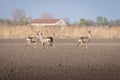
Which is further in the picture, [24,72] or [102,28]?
[102,28]

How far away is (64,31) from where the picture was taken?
60031mm

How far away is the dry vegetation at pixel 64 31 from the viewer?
5866cm

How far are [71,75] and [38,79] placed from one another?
1757 mm

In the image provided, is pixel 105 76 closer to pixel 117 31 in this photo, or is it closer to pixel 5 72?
pixel 5 72

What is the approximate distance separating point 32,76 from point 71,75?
5.79 ft

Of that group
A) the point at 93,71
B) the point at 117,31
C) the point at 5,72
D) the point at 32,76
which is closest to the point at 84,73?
the point at 93,71

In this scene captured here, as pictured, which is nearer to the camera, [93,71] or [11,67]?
[93,71]

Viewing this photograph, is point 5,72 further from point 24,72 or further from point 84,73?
point 84,73

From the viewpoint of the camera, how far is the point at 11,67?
761 inches

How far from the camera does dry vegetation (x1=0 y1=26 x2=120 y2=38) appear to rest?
58.7 metres

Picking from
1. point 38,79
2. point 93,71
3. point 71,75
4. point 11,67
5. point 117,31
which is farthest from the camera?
point 117,31

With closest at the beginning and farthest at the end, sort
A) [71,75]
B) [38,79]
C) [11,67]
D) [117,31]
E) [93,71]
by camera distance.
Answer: [38,79], [71,75], [93,71], [11,67], [117,31]

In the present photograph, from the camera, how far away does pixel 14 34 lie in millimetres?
60406

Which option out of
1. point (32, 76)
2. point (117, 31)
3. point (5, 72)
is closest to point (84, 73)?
point (32, 76)
